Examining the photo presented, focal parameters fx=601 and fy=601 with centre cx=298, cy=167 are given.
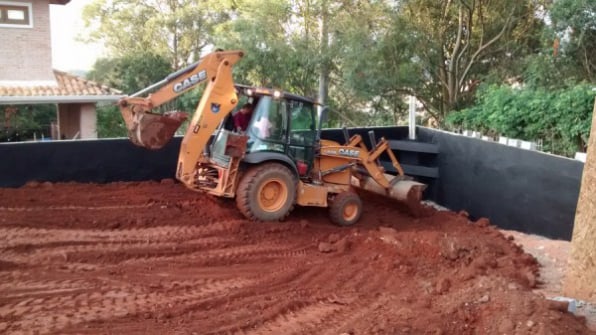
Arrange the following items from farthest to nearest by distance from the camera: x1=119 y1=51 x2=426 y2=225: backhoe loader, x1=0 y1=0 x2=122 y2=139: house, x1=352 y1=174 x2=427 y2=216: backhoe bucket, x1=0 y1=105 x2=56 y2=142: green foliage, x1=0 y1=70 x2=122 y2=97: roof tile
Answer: x1=0 y1=105 x2=56 y2=142: green foliage
x1=0 y1=0 x2=122 y2=139: house
x1=0 y1=70 x2=122 y2=97: roof tile
x1=352 y1=174 x2=427 y2=216: backhoe bucket
x1=119 y1=51 x2=426 y2=225: backhoe loader

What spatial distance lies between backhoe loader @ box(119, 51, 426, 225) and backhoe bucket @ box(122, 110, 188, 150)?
0.05ft

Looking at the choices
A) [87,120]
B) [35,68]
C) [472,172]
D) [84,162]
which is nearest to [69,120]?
[87,120]

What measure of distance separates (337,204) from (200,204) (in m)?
2.27

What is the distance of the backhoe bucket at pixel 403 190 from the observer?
11.1 meters

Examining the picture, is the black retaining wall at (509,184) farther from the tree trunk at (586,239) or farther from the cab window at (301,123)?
the cab window at (301,123)

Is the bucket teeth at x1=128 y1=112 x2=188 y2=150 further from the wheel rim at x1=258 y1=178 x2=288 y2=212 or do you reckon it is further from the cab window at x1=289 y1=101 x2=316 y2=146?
the cab window at x1=289 y1=101 x2=316 y2=146

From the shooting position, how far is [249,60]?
19.7 m

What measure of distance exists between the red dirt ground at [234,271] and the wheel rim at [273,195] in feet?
1.13

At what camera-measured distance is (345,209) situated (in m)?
10.1

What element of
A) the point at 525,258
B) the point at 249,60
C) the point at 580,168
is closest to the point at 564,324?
the point at 525,258

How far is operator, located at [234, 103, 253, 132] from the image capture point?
31.8 feet

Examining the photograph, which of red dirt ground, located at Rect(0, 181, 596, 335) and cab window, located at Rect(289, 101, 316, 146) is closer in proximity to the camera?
red dirt ground, located at Rect(0, 181, 596, 335)

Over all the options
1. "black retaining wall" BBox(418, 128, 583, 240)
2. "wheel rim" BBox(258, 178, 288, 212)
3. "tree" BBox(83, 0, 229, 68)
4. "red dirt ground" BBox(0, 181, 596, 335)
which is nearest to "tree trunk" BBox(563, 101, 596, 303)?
"red dirt ground" BBox(0, 181, 596, 335)

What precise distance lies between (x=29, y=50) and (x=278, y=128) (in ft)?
35.7
